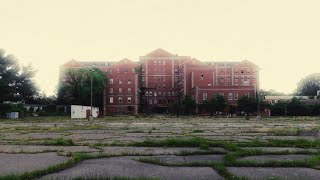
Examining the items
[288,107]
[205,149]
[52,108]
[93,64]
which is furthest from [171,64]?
[205,149]

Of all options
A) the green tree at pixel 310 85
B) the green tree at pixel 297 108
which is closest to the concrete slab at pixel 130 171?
the green tree at pixel 297 108

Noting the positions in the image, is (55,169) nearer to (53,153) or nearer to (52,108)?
(53,153)

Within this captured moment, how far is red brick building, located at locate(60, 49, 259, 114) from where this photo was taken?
84.5 meters

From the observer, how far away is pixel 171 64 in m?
102

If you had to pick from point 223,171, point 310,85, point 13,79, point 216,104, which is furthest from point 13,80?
point 310,85

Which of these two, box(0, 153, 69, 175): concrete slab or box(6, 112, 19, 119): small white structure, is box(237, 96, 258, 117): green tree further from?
box(0, 153, 69, 175): concrete slab

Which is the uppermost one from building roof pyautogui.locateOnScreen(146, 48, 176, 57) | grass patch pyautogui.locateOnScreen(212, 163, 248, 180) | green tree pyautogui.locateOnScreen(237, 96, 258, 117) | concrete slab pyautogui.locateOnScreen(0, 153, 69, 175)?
building roof pyautogui.locateOnScreen(146, 48, 176, 57)

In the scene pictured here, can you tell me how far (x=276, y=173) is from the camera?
194 inches

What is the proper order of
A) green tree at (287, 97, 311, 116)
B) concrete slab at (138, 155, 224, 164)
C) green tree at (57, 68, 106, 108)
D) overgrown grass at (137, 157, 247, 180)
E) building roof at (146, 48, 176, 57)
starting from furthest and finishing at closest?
building roof at (146, 48, 176, 57) → green tree at (57, 68, 106, 108) → green tree at (287, 97, 311, 116) → concrete slab at (138, 155, 224, 164) → overgrown grass at (137, 157, 247, 180)

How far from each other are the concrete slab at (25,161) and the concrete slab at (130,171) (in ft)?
1.69

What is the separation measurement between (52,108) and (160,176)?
8684cm

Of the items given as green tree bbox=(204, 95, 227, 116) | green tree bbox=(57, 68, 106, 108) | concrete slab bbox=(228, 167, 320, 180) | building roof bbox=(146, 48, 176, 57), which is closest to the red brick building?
building roof bbox=(146, 48, 176, 57)

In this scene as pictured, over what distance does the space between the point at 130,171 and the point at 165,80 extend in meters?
98.9

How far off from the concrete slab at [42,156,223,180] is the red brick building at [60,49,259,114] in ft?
241
